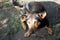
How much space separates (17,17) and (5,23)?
14 cm

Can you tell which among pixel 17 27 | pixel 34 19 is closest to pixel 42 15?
pixel 34 19

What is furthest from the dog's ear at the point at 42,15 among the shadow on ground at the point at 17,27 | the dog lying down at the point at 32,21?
the shadow on ground at the point at 17,27

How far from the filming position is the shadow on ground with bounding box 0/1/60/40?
171cm

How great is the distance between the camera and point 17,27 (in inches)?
72.0

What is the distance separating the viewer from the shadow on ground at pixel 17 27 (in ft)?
5.61

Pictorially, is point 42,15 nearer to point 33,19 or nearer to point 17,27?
point 33,19

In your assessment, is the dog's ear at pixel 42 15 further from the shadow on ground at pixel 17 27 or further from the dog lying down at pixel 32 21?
the shadow on ground at pixel 17 27

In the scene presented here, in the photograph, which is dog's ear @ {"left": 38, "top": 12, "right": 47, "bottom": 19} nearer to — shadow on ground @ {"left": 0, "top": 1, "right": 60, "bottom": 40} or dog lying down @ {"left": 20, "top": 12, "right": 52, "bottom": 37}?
dog lying down @ {"left": 20, "top": 12, "right": 52, "bottom": 37}

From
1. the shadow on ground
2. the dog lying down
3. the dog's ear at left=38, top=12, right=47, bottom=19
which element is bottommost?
the shadow on ground

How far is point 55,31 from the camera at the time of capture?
1805 millimetres

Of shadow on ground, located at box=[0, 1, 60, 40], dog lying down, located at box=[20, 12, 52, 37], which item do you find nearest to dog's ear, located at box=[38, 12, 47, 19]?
dog lying down, located at box=[20, 12, 52, 37]

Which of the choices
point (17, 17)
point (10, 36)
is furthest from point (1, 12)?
point (10, 36)

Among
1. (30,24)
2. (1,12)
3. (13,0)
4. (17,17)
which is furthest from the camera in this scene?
(13,0)

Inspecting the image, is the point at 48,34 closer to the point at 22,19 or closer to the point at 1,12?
the point at 22,19
